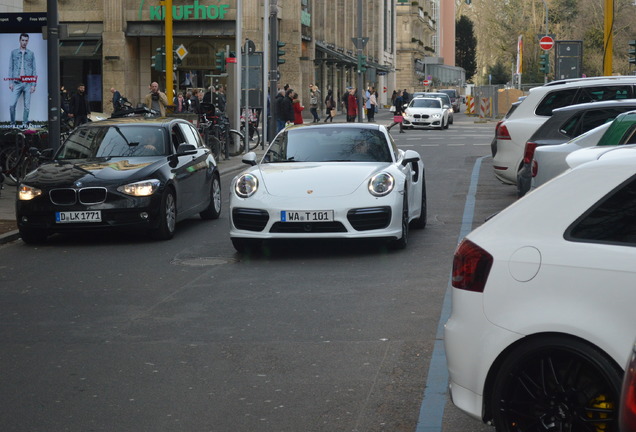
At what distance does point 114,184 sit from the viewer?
44.5 ft

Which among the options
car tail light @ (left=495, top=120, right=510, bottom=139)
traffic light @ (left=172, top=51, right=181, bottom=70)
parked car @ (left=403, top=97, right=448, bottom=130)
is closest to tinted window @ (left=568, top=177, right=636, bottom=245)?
car tail light @ (left=495, top=120, right=510, bottom=139)

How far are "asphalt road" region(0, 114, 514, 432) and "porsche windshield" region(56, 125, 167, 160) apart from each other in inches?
53.7

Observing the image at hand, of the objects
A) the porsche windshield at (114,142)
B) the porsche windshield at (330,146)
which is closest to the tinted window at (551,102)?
the porsche windshield at (330,146)

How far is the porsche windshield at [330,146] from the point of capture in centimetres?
1327

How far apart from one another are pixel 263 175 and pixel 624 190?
799cm

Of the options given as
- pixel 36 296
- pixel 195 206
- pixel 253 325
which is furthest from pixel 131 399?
pixel 195 206

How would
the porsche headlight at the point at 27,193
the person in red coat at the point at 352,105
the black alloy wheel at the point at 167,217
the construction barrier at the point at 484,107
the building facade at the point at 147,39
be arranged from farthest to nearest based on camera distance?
the construction barrier at the point at 484,107
the building facade at the point at 147,39
the person in red coat at the point at 352,105
the black alloy wheel at the point at 167,217
the porsche headlight at the point at 27,193

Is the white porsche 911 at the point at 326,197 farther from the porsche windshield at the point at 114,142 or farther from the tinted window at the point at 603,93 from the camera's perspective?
the tinted window at the point at 603,93

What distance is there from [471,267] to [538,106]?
1346 cm

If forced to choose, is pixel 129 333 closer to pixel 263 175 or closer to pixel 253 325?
pixel 253 325

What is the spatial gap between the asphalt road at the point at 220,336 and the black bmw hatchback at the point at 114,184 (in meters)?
0.32

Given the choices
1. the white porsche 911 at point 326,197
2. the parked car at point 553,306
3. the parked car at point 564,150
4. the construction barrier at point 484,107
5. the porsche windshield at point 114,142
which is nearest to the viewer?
the parked car at point 553,306

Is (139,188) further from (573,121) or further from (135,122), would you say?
(573,121)

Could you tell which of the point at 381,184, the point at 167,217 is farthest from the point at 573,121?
the point at 167,217
